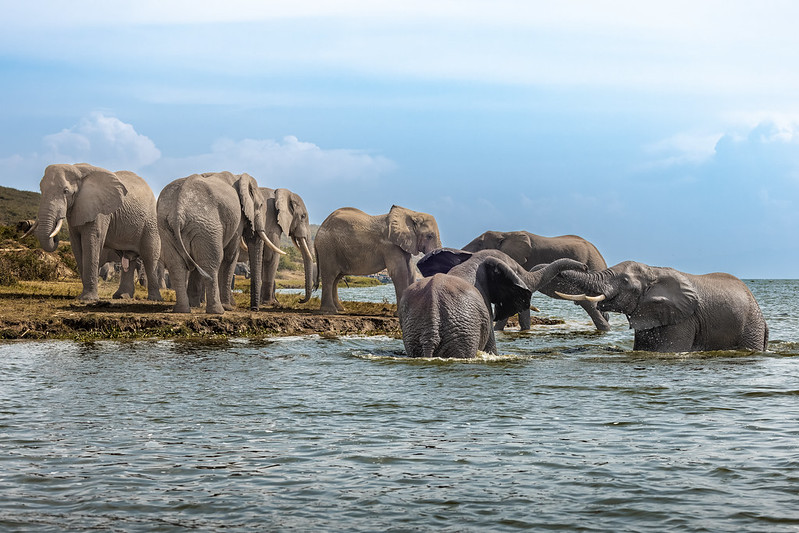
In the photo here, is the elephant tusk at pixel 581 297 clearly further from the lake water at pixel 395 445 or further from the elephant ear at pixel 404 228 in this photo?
the elephant ear at pixel 404 228

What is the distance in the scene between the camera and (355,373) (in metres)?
11.5

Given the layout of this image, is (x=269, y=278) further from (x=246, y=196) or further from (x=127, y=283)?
(x=246, y=196)

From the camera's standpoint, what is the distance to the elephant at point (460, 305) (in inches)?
467

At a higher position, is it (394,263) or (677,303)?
(394,263)

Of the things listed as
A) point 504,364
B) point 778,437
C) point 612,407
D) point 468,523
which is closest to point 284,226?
point 504,364

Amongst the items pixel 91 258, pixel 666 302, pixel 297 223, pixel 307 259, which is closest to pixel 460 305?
pixel 666 302

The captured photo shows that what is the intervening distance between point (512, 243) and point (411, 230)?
372cm

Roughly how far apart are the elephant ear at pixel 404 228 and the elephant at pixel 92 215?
5636 millimetres

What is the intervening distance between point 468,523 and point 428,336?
22.0ft

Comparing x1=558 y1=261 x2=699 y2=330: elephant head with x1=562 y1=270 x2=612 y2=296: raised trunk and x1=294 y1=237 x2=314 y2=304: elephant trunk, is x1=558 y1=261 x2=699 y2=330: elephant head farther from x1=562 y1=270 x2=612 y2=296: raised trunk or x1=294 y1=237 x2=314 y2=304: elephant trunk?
x1=294 y1=237 x2=314 y2=304: elephant trunk

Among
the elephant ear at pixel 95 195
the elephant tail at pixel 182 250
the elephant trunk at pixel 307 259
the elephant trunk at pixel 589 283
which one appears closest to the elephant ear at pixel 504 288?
the elephant trunk at pixel 589 283

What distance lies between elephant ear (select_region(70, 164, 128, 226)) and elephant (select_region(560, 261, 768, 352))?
424 inches

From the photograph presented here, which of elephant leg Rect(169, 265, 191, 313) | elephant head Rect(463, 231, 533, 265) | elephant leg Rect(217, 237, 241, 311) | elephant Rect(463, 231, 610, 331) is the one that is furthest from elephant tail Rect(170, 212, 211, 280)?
elephant Rect(463, 231, 610, 331)

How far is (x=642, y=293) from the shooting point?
45.2 ft
